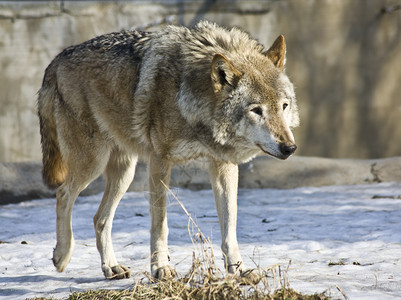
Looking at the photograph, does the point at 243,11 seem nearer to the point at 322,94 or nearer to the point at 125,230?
the point at 322,94

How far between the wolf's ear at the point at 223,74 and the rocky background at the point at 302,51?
4994 millimetres

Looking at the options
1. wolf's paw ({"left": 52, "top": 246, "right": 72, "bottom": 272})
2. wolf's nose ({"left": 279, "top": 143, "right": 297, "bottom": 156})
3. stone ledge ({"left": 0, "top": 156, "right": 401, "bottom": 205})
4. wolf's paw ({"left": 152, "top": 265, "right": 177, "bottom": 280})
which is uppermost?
wolf's nose ({"left": 279, "top": 143, "right": 297, "bottom": 156})

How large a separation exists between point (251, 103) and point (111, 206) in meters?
1.43

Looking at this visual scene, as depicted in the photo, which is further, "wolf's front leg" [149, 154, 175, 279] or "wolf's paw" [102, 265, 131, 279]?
"wolf's paw" [102, 265, 131, 279]

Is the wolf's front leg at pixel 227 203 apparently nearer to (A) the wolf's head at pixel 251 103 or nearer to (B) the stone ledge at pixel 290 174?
(A) the wolf's head at pixel 251 103

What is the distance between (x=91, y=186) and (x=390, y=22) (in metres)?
5.04

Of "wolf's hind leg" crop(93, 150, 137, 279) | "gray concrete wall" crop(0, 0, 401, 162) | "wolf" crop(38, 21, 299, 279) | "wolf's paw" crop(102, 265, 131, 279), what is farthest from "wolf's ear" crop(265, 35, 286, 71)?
"gray concrete wall" crop(0, 0, 401, 162)

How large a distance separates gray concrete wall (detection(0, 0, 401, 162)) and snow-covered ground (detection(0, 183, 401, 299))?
2.09 meters

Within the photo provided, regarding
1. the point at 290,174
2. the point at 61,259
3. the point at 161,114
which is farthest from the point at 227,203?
the point at 290,174

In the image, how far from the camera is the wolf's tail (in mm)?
4469

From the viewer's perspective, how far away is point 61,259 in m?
4.05

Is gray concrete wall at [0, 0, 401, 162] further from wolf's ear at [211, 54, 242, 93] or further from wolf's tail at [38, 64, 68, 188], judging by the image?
wolf's ear at [211, 54, 242, 93]

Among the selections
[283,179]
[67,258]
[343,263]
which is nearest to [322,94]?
[283,179]

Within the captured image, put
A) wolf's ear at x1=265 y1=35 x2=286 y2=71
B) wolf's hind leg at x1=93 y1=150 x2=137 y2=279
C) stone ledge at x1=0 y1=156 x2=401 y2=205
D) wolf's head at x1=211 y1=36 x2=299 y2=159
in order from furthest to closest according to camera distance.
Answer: stone ledge at x1=0 y1=156 x2=401 y2=205
wolf's hind leg at x1=93 y1=150 x2=137 y2=279
wolf's ear at x1=265 y1=35 x2=286 y2=71
wolf's head at x1=211 y1=36 x2=299 y2=159
